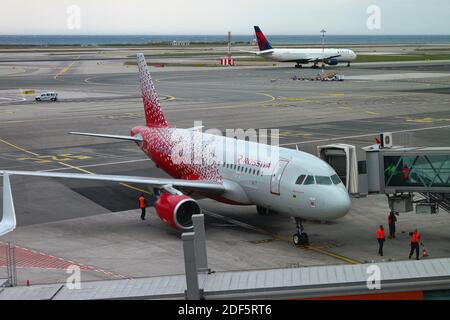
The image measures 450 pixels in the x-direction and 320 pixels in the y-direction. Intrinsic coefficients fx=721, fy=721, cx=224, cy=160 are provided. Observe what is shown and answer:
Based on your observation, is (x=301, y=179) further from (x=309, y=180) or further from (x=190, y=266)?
(x=190, y=266)

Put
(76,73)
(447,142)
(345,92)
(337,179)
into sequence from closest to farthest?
1. (337,179)
2. (447,142)
3. (345,92)
4. (76,73)

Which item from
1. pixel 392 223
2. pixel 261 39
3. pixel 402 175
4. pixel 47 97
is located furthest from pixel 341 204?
pixel 261 39

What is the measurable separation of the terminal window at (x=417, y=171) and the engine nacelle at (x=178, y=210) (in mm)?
9292

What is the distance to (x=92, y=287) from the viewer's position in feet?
55.6

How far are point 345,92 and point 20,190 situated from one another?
71427 mm

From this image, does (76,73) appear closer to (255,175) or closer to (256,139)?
(256,139)

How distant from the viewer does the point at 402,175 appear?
33.4m

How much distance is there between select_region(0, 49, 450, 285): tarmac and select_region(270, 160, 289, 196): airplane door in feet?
8.23

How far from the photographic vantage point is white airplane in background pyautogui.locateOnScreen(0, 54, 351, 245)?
31859mm

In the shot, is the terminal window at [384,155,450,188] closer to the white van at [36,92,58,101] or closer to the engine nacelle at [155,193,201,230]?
the engine nacelle at [155,193,201,230]

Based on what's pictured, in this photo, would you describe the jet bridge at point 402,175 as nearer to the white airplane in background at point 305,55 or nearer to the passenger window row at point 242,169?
the passenger window row at point 242,169

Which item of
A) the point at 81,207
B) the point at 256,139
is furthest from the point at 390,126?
the point at 81,207

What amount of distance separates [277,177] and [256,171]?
167cm

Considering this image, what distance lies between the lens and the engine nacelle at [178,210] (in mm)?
34406
